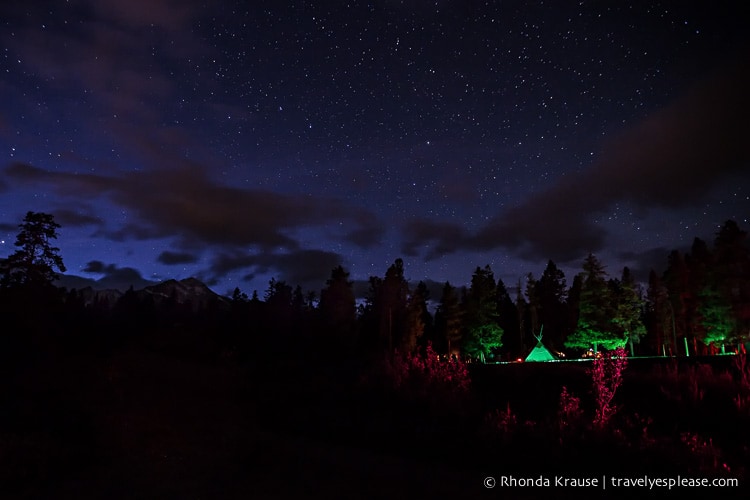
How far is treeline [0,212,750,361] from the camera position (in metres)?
33.4

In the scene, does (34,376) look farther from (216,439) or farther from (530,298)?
(530,298)

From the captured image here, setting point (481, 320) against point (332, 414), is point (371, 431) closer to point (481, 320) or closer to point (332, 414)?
point (332, 414)

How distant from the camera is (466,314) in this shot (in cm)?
5353

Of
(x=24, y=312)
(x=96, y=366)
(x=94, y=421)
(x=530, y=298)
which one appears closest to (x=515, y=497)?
(x=94, y=421)

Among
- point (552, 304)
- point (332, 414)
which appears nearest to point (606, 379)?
point (332, 414)

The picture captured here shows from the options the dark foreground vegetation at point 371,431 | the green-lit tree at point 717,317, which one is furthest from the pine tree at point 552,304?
the dark foreground vegetation at point 371,431

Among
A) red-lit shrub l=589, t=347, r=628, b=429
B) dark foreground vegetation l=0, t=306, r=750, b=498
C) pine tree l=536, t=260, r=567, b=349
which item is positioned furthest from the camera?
pine tree l=536, t=260, r=567, b=349

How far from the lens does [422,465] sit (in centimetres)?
948

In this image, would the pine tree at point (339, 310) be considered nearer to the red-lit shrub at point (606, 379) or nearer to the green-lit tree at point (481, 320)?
the green-lit tree at point (481, 320)

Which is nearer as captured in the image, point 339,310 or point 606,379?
point 606,379

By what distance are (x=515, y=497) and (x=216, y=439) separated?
8.50 meters

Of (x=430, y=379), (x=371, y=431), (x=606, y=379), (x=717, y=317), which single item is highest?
(x=717, y=317)

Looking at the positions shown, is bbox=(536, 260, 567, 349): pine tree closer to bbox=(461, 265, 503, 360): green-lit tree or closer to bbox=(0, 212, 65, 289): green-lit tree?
bbox=(461, 265, 503, 360): green-lit tree

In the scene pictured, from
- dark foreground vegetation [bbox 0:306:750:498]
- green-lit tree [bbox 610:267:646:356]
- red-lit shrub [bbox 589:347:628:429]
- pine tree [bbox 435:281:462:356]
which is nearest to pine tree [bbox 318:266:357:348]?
pine tree [bbox 435:281:462:356]
